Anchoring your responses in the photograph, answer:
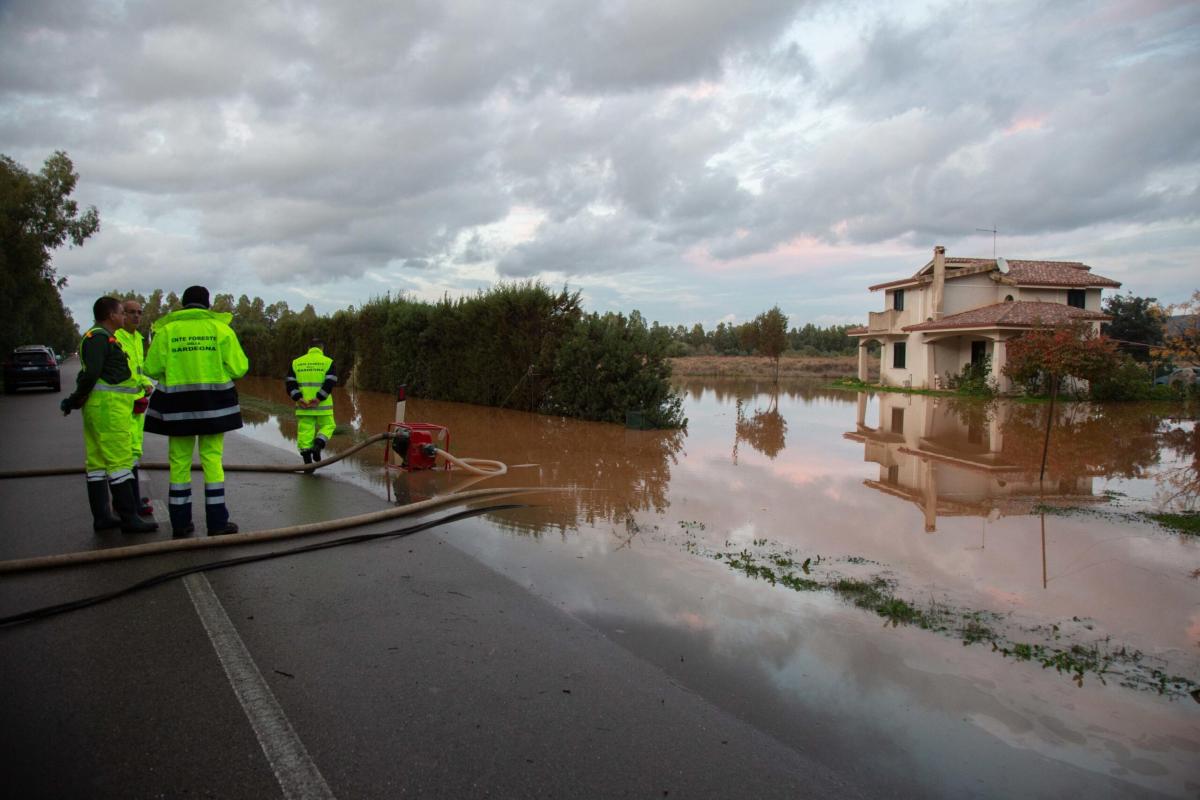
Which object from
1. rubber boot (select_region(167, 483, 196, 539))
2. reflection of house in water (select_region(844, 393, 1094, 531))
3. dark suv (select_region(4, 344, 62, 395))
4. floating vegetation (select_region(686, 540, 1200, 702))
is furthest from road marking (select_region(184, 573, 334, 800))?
dark suv (select_region(4, 344, 62, 395))

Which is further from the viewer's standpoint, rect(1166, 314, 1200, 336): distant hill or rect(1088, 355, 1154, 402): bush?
rect(1088, 355, 1154, 402): bush

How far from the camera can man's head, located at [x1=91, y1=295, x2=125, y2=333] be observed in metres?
6.38

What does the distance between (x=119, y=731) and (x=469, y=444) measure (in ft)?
35.4

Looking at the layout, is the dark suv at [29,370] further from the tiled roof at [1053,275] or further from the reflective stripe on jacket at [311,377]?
the tiled roof at [1053,275]

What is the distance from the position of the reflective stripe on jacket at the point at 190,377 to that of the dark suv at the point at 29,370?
94.3ft

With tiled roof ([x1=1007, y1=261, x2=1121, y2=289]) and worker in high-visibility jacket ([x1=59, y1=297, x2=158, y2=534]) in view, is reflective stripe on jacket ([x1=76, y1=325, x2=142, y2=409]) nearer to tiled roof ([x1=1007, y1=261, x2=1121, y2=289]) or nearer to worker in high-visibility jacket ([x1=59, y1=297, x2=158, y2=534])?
worker in high-visibility jacket ([x1=59, y1=297, x2=158, y2=534])

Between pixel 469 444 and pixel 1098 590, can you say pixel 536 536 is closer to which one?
pixel 1098 590

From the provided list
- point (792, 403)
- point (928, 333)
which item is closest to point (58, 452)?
point (792, 403)

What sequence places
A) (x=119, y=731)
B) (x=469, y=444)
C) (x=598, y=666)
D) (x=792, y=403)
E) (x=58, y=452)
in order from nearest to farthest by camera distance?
1. (x=119, y=731)
2. (x=598, y=666)
3. (x=58, y=452)
4. (x=469, y=444)
5. (x=792, y=403)

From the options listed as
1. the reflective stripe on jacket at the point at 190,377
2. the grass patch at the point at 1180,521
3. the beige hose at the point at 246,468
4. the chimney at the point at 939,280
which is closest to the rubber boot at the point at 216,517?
the reflective stripe on jacket at the point at 190,377

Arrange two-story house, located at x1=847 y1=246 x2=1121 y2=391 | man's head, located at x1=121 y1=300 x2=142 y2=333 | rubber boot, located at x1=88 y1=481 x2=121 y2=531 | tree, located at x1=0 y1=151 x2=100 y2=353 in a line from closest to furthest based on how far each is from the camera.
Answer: rubber boot, located at x1=88 y1=481 x2=121 y2=531, man's head, located at x1=121 y1=300 x2=142 y2=333, tree, located at x1=0 y1=151 x2=100 y2=353, two-story house, located at x1=847 y1=246 x2=1121 y2=391

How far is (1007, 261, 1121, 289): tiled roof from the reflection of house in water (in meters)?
16.6

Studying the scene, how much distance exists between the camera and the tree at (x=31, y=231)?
90.8 ft

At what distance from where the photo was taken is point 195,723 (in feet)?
10.4
